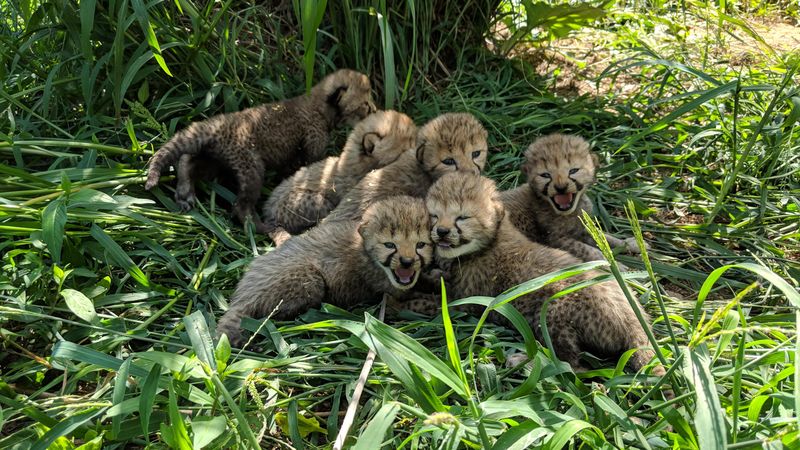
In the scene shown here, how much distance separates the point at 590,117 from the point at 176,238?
8.77 feet

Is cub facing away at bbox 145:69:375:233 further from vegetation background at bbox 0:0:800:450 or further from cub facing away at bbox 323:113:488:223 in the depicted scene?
cub facing away at bbox 323:113:488:223

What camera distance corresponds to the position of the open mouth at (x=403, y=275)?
3.20 meters

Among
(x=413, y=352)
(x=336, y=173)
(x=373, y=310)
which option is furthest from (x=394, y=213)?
(x=413, y=352)

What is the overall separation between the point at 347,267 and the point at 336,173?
40.1 inches

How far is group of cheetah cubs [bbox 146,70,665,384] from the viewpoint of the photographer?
9.65 feet

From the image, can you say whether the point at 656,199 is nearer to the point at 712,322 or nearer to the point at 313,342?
the point at 313,342

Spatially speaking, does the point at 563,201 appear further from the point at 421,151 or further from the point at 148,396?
the point at 148,396

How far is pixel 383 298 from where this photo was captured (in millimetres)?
3229

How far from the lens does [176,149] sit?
3906mm

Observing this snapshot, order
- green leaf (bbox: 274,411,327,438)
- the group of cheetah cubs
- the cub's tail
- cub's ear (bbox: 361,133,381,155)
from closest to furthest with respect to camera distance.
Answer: green leaf (bbox: 274,411,327,438)
the group of cheetah cubs
the cub's tail
cub's ear (bbox: 361,133,381,155)

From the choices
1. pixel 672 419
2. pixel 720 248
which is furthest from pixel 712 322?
pixel 720 248

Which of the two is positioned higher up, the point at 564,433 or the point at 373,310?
the point at 564,433

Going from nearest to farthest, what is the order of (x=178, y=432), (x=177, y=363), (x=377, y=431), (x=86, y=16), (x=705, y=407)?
(x=705, y=407)
(x=377, y=431)
(x=178, y=432)
(x=177, y=363)
(x=86, y=16)

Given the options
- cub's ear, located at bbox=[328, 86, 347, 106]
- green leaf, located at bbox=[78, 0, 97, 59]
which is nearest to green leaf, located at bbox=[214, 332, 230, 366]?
green leaf, located at bbox=[78, 0, 97, 59]
